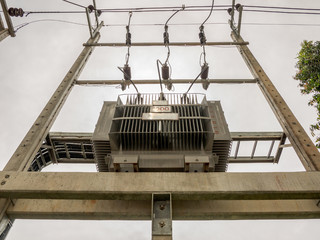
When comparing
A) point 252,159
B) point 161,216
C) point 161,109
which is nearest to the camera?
point 161,216

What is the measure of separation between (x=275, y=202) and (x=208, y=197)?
2.71 ft

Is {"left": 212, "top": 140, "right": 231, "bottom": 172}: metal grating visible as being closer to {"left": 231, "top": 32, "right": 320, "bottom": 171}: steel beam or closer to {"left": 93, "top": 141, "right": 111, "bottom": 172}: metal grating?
{"left": 231, "top": 32, "right": 320, "bottom": 171}: steel beam

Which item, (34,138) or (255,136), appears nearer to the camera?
(34,138)

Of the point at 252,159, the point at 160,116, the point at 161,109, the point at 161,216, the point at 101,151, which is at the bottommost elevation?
the point at 161,216

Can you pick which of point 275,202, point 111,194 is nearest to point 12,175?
point 111,194

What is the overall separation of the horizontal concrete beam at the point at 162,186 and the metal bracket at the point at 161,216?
0.19ft

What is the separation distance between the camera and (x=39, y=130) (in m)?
2.88

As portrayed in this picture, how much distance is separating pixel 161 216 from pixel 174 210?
0.34 meters

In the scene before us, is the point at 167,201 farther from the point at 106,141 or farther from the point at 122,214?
the point at 106,141

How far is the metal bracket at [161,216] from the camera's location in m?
1.70

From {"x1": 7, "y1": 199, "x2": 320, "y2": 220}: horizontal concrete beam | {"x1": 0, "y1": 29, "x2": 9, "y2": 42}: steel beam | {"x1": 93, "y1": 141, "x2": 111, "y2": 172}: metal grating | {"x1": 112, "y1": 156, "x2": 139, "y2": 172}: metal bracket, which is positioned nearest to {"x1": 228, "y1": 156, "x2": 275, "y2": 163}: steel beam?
{"x1": 7, "y1": 199, "x2": 320, "y2": 220}: horizontal concrete beam

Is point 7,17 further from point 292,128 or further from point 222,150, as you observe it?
point 292,128

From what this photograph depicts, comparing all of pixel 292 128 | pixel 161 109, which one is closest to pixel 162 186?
pixel 161 109

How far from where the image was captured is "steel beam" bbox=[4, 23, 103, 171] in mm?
2433
